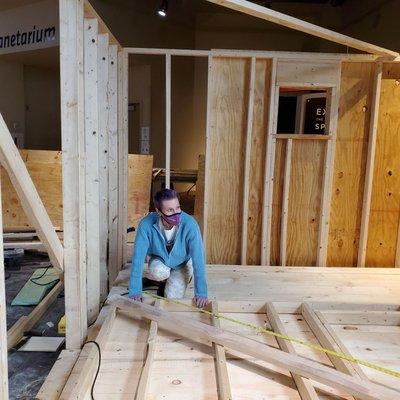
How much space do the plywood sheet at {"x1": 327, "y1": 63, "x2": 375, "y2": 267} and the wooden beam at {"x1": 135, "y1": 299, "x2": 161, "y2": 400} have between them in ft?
7.70

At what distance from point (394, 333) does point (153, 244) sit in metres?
1.86

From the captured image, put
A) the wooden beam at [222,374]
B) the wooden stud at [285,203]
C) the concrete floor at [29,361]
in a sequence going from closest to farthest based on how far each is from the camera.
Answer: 1. the wooden beam at [222,374]
2. the concrete floor at [29,361]
3. the wooden stud at [285,203]

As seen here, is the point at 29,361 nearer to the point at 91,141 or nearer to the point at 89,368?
the point at 89,368

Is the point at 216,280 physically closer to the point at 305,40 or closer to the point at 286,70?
the point at 286,70

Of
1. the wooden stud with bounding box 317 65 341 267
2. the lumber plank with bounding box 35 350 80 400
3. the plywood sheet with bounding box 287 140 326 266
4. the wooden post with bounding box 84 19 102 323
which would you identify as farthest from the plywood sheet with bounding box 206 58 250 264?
the lumber plank with bounding box 35 350 80 400

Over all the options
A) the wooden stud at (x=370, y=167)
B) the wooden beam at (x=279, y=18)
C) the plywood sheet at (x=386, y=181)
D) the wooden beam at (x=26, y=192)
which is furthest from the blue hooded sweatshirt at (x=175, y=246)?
the plywood sheet at (x=386, y=181)

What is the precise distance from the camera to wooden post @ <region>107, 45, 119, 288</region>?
10.4 ft

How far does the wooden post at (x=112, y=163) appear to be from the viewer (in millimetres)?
3158

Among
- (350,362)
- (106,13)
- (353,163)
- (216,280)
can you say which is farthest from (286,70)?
(106,13)

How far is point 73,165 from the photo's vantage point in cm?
218

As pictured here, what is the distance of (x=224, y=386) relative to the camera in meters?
1.78

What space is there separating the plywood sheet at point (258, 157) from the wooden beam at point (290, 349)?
1.23 meters

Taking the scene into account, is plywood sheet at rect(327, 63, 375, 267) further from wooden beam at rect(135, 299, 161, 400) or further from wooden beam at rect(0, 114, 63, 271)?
wooden beam at rect(0, 114, 63, 271)

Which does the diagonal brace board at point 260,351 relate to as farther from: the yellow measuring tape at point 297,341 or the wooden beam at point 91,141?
the wooden beam at point 91,141
